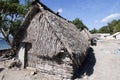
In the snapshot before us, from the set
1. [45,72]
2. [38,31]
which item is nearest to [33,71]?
[45,72]

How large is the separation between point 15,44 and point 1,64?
2.62 m

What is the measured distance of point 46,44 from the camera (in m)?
12.0

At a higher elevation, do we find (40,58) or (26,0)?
(26,0)

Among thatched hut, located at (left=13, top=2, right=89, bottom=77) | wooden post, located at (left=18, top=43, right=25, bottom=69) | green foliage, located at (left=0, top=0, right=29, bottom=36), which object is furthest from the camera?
green foliage, located at (left=0, top=0, right=29, bottom=36)

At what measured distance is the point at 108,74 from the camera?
13586mm

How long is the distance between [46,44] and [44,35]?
2.65 feet

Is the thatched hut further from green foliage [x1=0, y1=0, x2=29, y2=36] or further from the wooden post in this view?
green foliage [x1=0, y1=0, x2=29, y2=36]

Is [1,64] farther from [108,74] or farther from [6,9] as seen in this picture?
[108,74]

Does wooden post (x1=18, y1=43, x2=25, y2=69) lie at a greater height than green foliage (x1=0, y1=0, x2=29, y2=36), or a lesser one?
lesser

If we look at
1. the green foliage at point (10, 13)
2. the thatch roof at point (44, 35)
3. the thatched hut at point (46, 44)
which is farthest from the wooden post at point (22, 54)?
the green foliage at point (10, 13)

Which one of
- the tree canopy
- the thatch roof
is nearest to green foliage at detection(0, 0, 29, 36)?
the tree canopy

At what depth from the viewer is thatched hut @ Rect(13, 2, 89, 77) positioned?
11.3 meters

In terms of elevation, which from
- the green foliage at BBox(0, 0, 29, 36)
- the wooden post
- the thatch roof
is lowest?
the wooden post

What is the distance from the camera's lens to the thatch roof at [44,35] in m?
11.3
